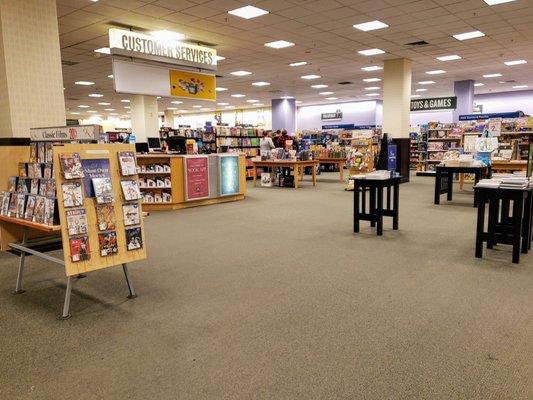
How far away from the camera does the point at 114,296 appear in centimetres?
379

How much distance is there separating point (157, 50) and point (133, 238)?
5.82 m

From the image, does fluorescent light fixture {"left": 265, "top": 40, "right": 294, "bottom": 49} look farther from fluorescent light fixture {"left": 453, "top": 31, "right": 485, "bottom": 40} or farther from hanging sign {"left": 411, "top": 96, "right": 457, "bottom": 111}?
hanging sign {"left": 411, "top": 96, "right": 457, "bottom": 111}

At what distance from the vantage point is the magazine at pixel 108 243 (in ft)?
11.5

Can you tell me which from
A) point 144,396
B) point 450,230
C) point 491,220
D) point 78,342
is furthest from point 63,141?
point 450,230

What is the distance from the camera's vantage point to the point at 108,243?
3543 mm

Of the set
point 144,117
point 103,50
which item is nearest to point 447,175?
point 103,50

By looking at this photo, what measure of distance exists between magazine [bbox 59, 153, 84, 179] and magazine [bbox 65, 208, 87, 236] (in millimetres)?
287

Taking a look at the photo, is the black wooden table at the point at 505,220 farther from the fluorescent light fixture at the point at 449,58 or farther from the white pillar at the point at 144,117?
the white pillar at the point at 144,117

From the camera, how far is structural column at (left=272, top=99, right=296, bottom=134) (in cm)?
2248

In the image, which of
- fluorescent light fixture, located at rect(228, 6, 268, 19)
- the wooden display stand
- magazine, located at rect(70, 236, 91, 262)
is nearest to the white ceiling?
fluorescent light fixture, located at rect(228, 6, 268, 19)

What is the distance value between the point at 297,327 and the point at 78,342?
156cm

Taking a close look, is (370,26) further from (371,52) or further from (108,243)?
(108,243)

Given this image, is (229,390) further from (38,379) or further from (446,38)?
(446,38)

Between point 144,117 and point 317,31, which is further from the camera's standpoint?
point 144,117
